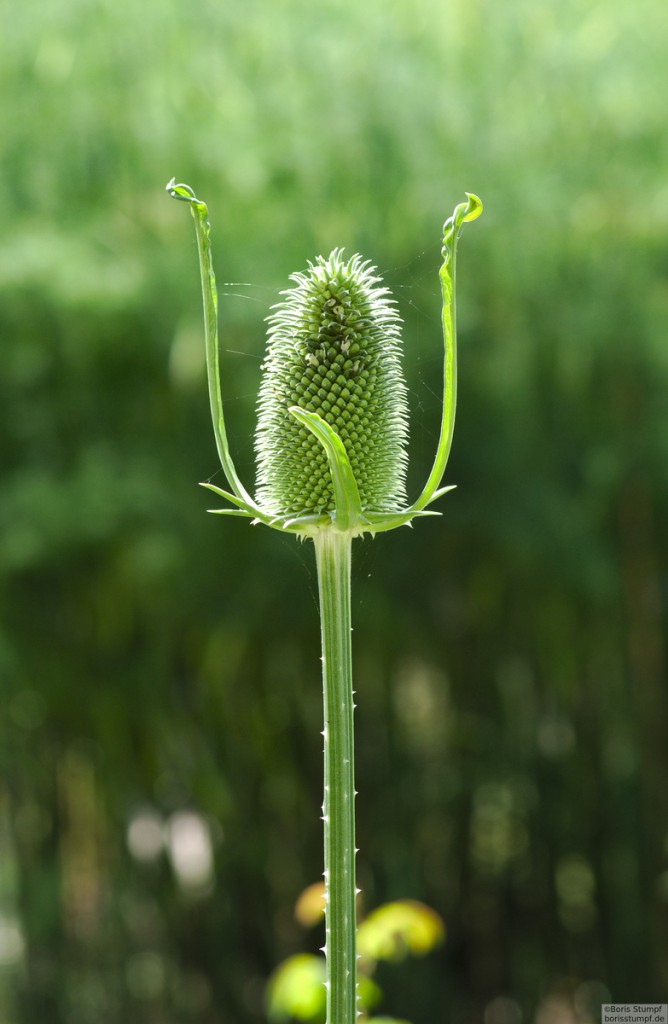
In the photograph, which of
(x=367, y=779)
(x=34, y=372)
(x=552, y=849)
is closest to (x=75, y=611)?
(x=34, y=372)

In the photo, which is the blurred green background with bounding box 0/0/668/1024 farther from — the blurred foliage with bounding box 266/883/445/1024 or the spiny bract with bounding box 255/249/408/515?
the spiny bract with bounding box 255/249/408/515

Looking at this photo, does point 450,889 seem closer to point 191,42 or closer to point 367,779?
point 367,779

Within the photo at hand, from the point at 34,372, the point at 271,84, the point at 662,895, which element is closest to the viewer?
the point at 271,84

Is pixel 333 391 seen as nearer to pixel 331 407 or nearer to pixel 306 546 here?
pixel 331 407

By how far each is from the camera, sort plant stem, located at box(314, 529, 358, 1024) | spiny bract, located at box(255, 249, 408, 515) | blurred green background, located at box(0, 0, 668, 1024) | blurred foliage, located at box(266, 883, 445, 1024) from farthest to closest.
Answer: blurred green background, located at box(0, 0, 668, 1024)
blurred foliage, located at box(266, 883, 445, 1024)
spiny bract, located at box(255, 249, 408, 515)
plant stem, located at box(314, 529, 358, 1024)

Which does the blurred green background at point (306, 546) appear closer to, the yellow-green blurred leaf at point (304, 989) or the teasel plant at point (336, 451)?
the yellow-green blurred leaf at point (304, 989)

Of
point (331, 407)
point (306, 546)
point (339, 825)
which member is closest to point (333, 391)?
point (331, 407)

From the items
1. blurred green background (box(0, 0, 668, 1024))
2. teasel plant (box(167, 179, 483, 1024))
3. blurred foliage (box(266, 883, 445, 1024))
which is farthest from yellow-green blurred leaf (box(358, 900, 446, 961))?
teasel plant (box(167, 179, 483, 1024))
